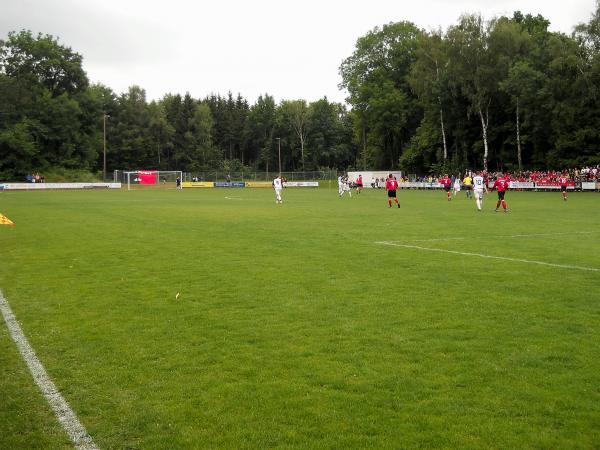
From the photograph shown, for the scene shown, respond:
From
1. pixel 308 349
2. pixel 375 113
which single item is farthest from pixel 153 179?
pixel 308 349

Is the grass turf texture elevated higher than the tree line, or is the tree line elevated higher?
the tree line

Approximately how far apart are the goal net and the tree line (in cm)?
1256

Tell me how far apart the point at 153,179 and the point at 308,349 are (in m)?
85.2

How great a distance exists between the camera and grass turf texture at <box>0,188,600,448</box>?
4.72 metres

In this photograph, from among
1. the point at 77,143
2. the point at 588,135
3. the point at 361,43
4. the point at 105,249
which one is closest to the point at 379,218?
the point at 105,249

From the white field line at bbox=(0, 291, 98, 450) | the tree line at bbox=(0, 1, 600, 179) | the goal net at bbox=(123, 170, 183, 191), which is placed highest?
the tree line at bbox=(0, 1, 600, 179)

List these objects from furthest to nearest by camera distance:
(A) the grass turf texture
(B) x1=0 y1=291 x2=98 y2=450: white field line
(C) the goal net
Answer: (C) the goal net < (A) the grass turf texture < (B) x1=0 y1=291 x2=98 y2=450: white field line

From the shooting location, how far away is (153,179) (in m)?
88.7

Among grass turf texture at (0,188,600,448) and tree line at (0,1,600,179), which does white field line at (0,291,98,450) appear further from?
tree line at (0,1,600,179)

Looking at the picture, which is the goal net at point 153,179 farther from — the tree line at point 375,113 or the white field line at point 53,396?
the white field line at point 53,396

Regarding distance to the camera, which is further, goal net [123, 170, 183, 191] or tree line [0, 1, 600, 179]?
goal net [123, 170, 183, 191]

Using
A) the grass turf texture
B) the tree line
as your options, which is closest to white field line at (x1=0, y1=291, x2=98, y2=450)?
the grass turf texture

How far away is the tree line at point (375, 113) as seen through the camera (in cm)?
5966

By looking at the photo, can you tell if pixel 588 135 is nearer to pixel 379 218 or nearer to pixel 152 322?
pixel 379 218
